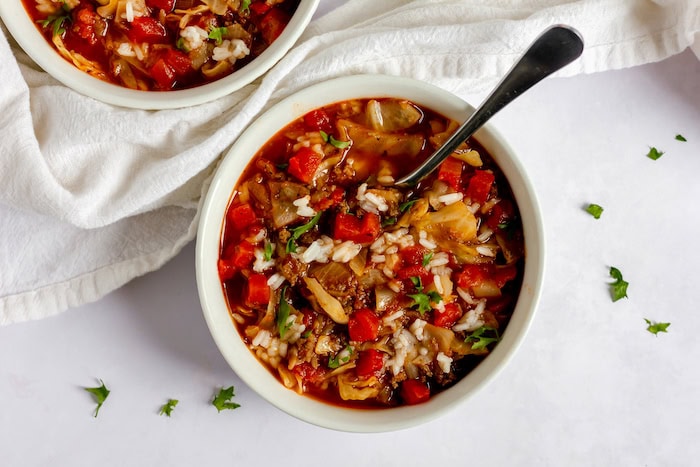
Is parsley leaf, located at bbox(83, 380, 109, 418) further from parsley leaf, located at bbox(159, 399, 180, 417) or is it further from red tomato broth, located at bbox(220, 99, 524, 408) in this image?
red tomato broth, located at bbox(220, 99, 524, 408)

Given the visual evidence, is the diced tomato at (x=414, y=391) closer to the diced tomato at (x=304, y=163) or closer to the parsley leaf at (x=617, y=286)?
the diced tomato at (x=304, y=163)


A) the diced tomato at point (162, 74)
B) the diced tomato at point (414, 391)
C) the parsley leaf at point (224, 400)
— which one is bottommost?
the parsley leaf at point (224, 400)

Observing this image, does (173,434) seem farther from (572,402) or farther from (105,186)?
(572,402)

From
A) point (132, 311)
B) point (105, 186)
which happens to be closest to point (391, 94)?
point (105, 186)

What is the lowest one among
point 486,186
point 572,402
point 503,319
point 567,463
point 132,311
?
point 567,463

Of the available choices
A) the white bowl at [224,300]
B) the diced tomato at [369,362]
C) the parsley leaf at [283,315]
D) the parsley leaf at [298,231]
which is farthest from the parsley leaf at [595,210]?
the parsley leaf at [283,315]

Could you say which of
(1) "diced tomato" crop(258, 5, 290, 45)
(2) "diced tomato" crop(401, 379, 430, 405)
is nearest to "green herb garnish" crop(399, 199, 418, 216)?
(2) "diced tomato" crop(401, 379, 430, 405)

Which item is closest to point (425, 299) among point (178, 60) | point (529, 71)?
point (529, 71)
